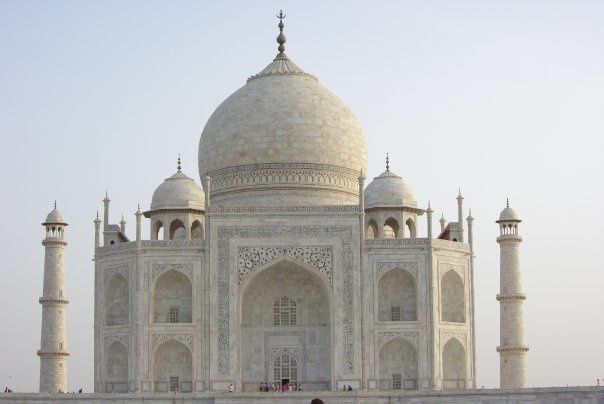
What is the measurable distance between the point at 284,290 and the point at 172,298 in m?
2.72

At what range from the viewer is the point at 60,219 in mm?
32406

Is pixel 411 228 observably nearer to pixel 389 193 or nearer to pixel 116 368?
pixel 389 193

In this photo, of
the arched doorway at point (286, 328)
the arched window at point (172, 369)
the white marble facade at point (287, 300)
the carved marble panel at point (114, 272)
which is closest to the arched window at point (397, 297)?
the white marble facade at point (287, 300)

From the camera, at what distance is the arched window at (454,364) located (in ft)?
100

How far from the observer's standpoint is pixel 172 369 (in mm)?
30047

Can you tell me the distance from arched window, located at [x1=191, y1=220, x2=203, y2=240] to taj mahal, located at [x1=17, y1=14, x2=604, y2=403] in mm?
102

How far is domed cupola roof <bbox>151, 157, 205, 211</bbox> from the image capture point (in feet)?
106

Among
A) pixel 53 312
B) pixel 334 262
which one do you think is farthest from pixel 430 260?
pixel 53 312

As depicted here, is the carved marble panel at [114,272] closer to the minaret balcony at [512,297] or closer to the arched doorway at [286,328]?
the arched doorway at [286,328]

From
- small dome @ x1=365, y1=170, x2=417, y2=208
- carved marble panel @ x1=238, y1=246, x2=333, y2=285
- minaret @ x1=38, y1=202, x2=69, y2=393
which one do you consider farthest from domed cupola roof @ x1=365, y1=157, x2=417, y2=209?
minaret @ x1=38, y1=202, x2=69, y2=393

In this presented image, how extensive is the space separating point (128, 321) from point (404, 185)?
7.72 metres

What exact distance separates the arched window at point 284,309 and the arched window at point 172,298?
214cm

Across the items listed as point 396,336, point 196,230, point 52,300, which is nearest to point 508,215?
point 396,336

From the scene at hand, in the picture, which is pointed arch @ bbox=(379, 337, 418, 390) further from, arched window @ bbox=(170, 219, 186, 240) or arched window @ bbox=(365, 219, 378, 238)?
arched window @ bbox=(170, 219, 186, 240)
